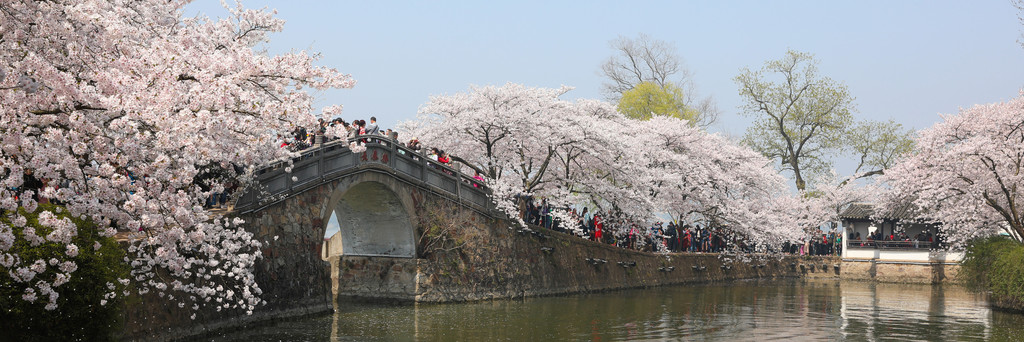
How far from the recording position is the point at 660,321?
24.4 metres

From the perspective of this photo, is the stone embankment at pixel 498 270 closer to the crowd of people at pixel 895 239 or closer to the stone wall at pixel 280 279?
the stone wall at pixel 280 279

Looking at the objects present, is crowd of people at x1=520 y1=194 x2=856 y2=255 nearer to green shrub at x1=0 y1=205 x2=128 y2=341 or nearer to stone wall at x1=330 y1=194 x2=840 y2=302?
stone wall at x1=330 y1=194 x2=840 y2=302

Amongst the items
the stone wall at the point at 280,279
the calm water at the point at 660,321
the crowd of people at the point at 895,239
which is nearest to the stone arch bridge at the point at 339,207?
the stone wall at the point at 280,279

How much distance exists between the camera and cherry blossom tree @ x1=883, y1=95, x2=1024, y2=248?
30.8 metres

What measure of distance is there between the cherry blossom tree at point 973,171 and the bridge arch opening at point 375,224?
19.5 meters

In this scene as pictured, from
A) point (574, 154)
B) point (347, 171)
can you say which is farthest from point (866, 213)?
point (347, 171)

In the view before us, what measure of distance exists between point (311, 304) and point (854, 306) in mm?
19551

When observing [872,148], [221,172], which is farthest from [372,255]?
[872,148]

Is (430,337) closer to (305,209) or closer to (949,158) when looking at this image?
(305,209)

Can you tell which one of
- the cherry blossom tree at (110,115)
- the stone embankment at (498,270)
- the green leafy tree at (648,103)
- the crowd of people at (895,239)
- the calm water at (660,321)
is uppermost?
the green leafy tree at (648,103)

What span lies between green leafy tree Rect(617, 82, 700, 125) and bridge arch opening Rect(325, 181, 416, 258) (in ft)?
99.4

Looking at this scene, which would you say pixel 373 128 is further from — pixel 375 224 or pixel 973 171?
pixel 973 171

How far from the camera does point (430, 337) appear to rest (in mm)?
19812

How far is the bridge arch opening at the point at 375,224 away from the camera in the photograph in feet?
86.3
